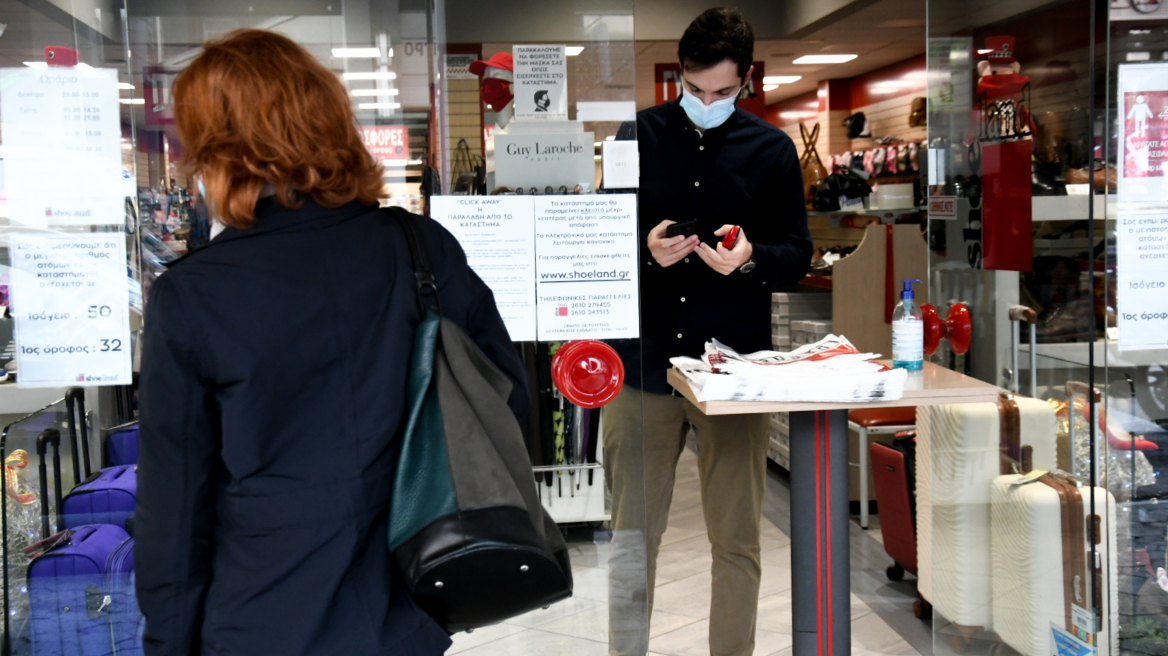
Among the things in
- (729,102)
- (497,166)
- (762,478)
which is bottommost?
(762,478)

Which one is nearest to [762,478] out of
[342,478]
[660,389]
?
[660,389]

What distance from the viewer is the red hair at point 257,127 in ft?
4.43

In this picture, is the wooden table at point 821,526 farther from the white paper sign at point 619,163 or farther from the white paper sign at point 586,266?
the white paper sign at point 619,163

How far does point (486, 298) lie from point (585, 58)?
92 centimetres

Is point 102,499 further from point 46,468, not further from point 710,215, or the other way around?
point 710,215

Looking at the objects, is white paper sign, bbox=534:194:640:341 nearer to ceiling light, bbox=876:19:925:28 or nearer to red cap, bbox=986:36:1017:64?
red cap, bbox=986:36:1017:64

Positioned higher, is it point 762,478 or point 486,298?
point 486,298

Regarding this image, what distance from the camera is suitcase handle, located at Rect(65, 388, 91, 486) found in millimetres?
2172

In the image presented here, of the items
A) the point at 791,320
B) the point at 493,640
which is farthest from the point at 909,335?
the point at 791,320

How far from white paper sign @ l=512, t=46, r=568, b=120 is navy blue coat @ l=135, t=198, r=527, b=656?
89 centimetres

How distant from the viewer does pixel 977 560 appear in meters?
2.92

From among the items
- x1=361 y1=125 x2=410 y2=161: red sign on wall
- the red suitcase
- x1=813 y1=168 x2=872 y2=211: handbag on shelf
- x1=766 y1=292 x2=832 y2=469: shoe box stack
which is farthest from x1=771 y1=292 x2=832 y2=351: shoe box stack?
x1=361 y1=125 x2=410 y2=161: red sign on wall

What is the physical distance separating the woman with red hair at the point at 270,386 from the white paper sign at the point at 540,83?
848 mm

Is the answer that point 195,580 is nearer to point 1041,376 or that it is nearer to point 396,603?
point 396,603
